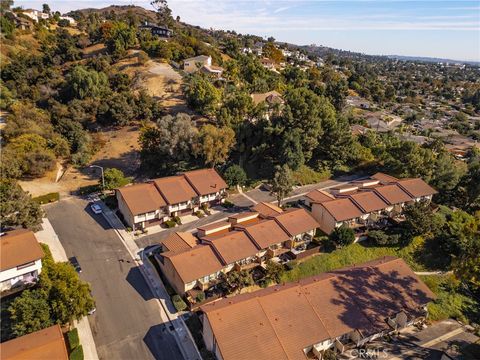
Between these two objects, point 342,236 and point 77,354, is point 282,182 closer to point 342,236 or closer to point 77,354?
point 342,236

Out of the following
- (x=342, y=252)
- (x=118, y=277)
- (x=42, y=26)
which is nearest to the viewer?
(x=118, y=277)

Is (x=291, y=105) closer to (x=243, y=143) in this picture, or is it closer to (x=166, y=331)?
(x=243, y=143)

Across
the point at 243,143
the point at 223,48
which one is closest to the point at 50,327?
the point at 243,143

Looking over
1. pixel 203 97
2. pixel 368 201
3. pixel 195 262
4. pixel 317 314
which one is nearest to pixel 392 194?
pixel 368 201

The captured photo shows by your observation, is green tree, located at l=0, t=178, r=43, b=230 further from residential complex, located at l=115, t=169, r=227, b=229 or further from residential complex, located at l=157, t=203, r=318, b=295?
residential complex, located at l=157, t=203, r=318, b=295

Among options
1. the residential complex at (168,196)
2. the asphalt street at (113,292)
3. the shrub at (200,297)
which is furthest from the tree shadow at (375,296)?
the residential complex at (168,196)
